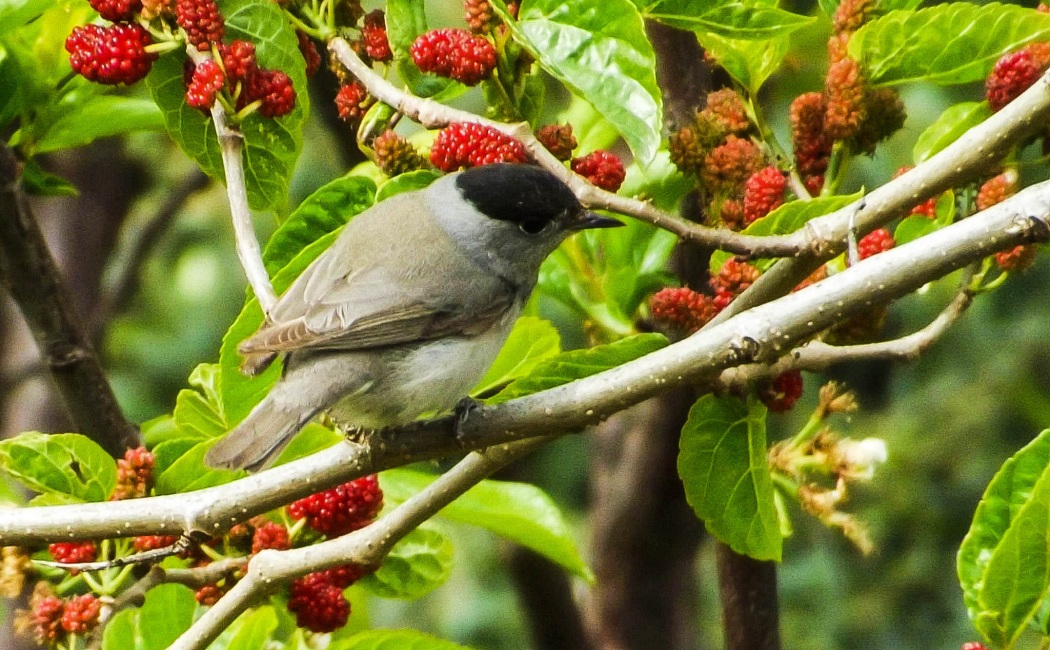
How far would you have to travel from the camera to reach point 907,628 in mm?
5984

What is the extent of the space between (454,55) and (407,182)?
25 cm

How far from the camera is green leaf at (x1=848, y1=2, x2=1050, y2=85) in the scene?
85.8 inches

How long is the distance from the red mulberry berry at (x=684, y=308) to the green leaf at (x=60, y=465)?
1.06 m

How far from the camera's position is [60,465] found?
2.35 metres

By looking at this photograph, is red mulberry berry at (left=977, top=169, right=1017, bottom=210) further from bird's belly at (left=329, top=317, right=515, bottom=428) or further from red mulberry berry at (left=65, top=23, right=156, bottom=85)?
red mulberry berry at (left=65, top=23, right=156, bottom=85)

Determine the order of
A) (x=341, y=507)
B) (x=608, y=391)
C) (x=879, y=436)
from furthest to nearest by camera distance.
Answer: (x=879, y=436), (x=341, y=507), (x=608, y=391)

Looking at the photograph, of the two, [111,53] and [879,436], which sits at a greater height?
[111,53]

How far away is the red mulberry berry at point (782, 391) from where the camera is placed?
2279 millimetres

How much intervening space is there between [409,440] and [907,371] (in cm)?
445

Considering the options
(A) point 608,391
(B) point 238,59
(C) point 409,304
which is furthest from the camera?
(C) point 409,304

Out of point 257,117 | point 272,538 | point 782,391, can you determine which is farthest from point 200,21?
point 782,391

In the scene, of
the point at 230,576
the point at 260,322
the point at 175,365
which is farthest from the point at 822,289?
the point at 175,365

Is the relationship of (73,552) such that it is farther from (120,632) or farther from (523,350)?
(523,350)

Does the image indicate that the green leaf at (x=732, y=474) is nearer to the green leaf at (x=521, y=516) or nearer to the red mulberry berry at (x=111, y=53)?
the green leaf at (x=521, y=516)
